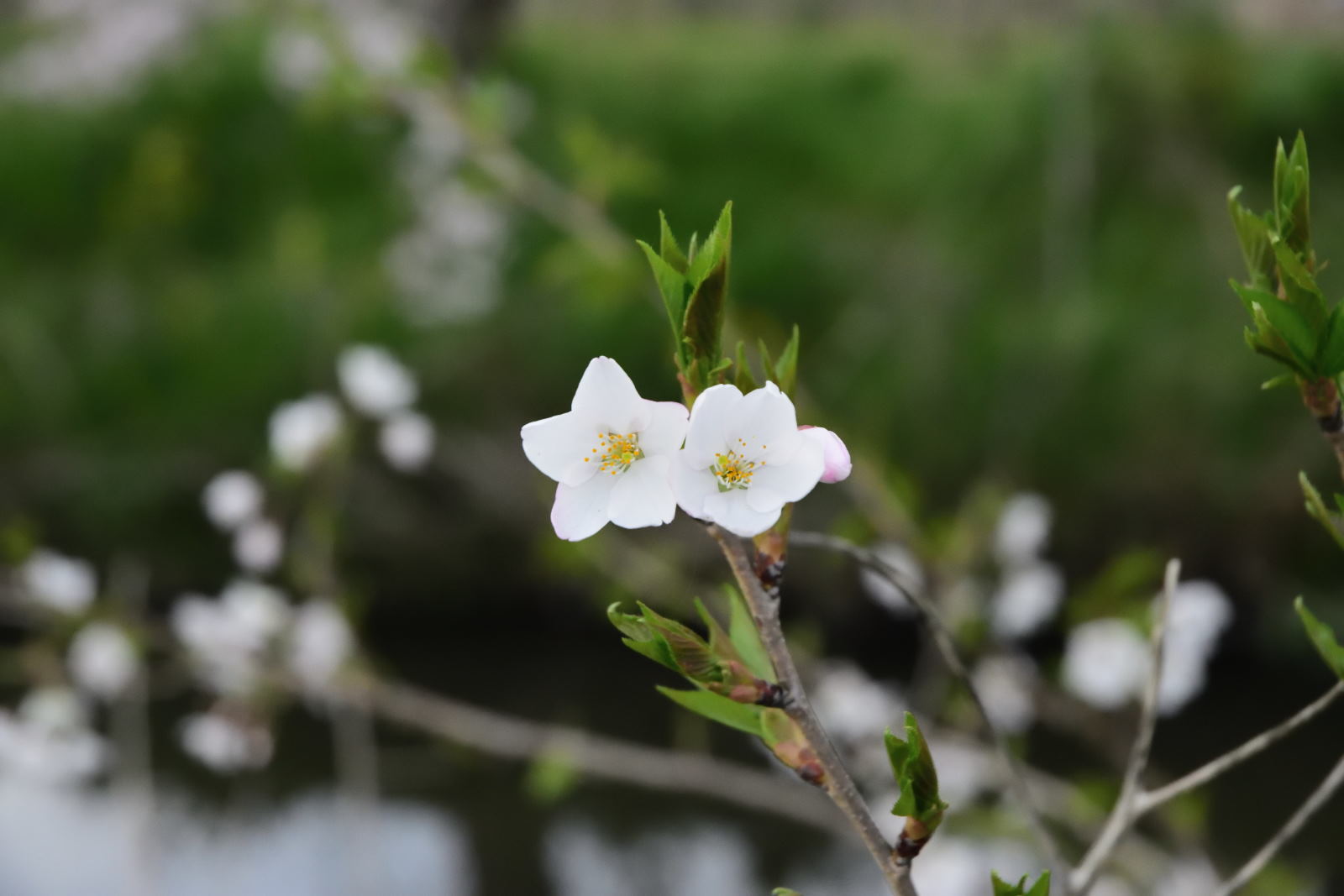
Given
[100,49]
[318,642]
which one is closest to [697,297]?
[318,642]

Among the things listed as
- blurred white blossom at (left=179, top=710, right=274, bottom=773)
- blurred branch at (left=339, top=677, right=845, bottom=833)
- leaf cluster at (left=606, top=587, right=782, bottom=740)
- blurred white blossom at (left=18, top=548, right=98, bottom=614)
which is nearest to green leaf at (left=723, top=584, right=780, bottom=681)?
leaf cluster at (left=606, top=587, right=782, bottom=740)

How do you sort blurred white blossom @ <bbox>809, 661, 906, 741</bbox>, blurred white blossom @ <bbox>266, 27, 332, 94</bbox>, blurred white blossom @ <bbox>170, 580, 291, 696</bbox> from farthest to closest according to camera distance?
blurred white blossom @ <bbox>266, 27, 332, 94</bbox>
blurred white blossom @ <bbox>809, 661, 906, 741</bbox>
blurred white blossom @ <bbox>170, 580, 291, 696</bbox>

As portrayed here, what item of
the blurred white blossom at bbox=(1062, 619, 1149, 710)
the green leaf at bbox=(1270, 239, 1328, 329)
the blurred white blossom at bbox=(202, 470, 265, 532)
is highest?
the green leaf at bbox=(1270, 239, 1328, 329)

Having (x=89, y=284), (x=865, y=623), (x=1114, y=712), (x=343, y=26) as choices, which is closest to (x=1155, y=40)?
(x=865, y=623)

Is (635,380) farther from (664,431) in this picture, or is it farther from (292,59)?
(664,431)

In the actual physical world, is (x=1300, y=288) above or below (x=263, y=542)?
above

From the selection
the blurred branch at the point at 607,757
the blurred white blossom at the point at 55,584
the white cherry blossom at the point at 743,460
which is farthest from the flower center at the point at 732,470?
the blurred white blossom at the point at 55,584

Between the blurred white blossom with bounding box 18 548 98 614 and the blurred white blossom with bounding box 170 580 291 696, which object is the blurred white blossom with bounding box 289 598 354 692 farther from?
A: the blurred white blossom with bounding box 18 548 98 614
